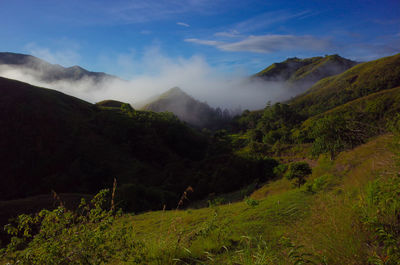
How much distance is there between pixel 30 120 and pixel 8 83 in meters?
14.4

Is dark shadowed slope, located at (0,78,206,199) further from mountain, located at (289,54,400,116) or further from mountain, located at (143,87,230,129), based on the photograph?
mountain, located at (143,87,230,129)

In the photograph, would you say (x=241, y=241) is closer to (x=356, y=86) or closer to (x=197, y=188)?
(x=197, y=188)

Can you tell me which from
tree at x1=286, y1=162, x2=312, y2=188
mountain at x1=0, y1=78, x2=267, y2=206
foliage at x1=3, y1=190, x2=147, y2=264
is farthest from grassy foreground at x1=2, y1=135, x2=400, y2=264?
mountain at x1=0, y1=78, x2=267, y2=206

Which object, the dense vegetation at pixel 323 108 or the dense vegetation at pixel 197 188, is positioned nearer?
the dense vegetation at pixel 197 188

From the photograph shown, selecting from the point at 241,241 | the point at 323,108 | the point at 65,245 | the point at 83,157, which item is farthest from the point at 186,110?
the point at 65,245

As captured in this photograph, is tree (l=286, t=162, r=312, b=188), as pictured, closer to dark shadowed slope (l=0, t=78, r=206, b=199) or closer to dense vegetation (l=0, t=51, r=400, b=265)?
dense vegetation (l=0, t=51, r=400, b=265)

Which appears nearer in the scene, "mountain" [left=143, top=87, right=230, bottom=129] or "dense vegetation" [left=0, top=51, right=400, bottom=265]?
"dense vegetation" [left=0, top=51, right=400, bottom=265]

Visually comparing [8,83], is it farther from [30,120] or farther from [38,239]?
[38,239]

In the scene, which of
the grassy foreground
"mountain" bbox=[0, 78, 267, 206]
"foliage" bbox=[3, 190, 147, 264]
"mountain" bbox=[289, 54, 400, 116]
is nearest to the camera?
the grassy foreground

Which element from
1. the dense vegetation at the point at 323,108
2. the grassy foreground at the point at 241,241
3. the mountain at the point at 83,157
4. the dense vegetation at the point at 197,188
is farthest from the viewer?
the dense vegetation at the point at 323,108

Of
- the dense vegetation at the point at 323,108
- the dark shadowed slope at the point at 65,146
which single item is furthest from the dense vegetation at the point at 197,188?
the dense vegetation at the point at 323,108

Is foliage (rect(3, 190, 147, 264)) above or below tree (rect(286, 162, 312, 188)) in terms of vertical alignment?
above

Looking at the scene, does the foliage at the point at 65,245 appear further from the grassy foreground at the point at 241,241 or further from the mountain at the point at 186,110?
the mountain at the point at 186,110

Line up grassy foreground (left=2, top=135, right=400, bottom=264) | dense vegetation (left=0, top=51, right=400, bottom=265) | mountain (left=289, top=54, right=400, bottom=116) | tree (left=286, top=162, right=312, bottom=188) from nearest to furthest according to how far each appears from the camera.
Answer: grassy foreground (left=2, top=135, right=400, bottom=264) → dense vegetation (left=0, top=51, right=400, bottom=265) → tree (left=286, top=162, right=312, bottom=188) → mountain (left=289, top=54, right=400, bottom=116)
